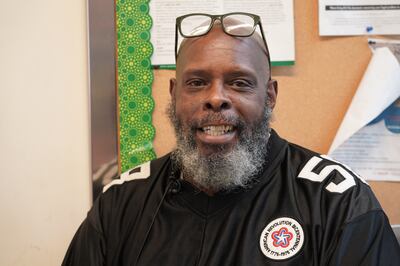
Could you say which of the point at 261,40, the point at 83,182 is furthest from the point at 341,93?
the point at 83,182

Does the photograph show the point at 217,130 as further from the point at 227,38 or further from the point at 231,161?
the point at 227,38

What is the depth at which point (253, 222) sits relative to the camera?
2.97 feet

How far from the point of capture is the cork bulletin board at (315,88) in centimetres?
125

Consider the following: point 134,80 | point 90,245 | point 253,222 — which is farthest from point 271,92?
point 90,245

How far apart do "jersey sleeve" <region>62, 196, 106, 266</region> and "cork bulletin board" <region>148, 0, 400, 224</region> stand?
0.35 meters

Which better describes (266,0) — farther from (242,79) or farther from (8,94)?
(8,94)

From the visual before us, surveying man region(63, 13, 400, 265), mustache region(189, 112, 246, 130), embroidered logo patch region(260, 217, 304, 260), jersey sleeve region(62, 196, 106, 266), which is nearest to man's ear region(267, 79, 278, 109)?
man region(63, 13, 400, 265)

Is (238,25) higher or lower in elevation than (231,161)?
higher

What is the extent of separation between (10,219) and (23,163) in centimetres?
19

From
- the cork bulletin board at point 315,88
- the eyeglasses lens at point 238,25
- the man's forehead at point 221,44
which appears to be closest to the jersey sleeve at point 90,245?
the cork bulletin board at point 315,88

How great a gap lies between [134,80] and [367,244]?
822 millimetres

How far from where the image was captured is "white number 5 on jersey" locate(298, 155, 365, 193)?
0.90m

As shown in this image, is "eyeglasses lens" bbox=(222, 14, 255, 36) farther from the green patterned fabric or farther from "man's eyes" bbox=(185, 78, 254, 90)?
the green patterned fabric

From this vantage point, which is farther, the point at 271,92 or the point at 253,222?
the point at 271,92
